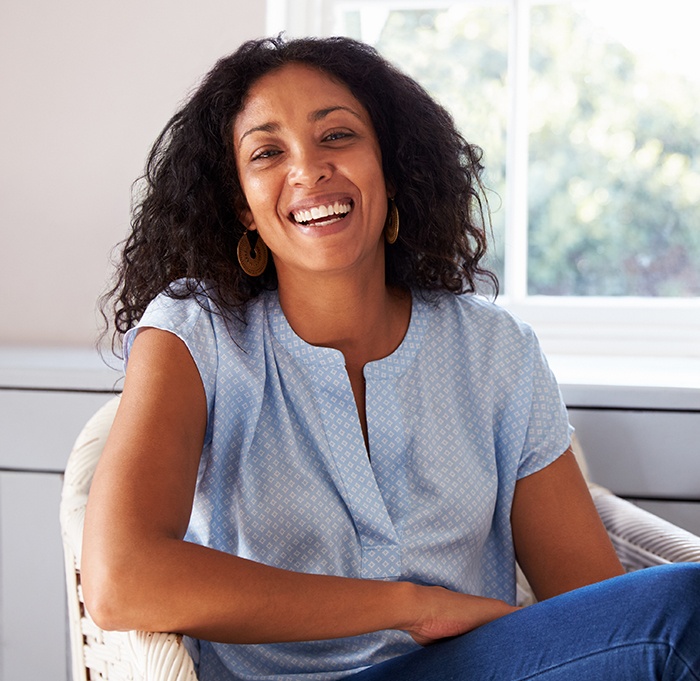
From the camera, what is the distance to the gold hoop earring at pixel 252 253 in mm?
1302

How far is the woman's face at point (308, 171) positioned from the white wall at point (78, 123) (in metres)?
0.64

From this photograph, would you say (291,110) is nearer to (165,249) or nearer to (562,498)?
(165,249)

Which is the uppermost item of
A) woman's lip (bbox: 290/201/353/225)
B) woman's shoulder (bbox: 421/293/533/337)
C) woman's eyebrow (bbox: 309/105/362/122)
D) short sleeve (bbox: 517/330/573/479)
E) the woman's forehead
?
the woman's forehead

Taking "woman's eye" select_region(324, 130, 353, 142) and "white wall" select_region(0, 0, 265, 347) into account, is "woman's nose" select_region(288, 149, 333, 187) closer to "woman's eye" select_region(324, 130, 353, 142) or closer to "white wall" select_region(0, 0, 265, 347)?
"woman's eye" select_region(324, 130, 353, 142)

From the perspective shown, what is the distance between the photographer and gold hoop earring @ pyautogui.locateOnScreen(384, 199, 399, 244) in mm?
1353

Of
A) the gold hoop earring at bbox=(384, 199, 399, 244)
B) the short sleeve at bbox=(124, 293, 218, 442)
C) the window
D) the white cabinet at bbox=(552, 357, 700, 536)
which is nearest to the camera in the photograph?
the short sleeve at bbox=(124, 293, 218, 442)

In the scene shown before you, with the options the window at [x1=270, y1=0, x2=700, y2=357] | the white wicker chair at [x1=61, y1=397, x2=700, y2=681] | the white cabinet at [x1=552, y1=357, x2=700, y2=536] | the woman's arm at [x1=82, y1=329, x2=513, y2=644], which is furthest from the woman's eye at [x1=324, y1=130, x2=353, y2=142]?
the window at [x1=270, y1=0, x2=700, y2=357]

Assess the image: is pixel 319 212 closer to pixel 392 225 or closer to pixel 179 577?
pixel 392 225

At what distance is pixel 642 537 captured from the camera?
1326 mm

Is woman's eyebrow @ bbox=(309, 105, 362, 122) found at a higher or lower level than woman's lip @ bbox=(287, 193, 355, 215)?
higher

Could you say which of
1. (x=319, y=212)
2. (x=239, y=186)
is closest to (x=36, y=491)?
(x=239, y=186)

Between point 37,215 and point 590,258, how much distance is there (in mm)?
1198

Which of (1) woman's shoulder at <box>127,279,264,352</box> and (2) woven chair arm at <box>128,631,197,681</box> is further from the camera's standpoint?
(1) woman's shoulder at <box>127,279,264,352</box>

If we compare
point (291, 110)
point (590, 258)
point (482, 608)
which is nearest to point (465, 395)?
point (482, 608)
